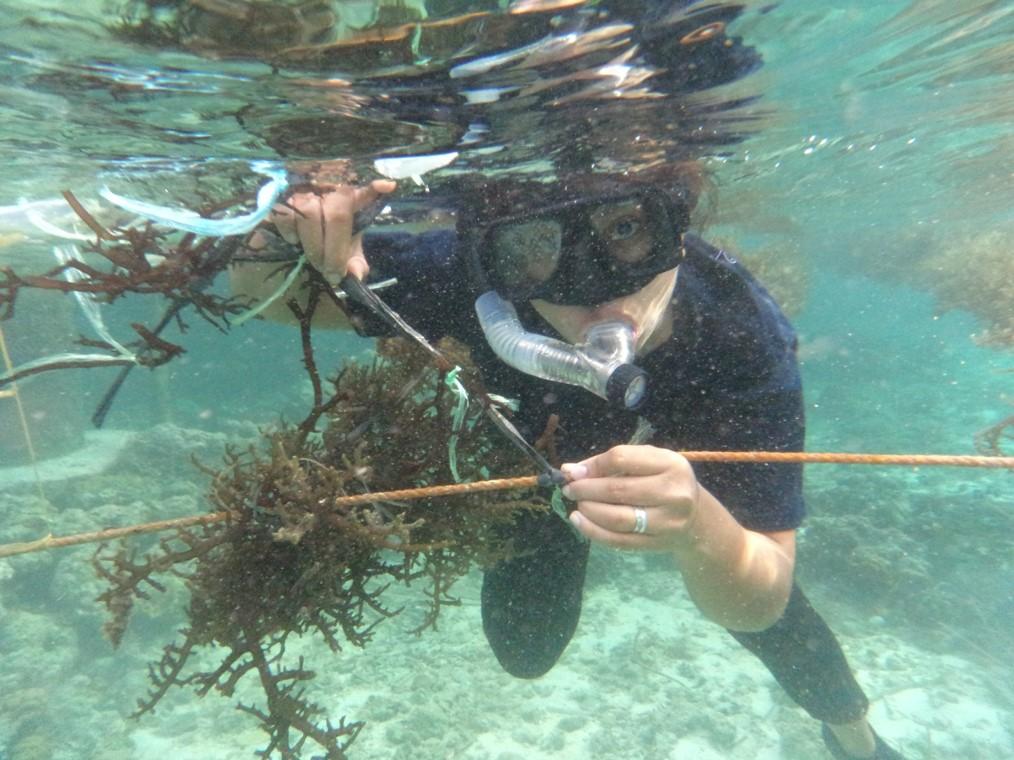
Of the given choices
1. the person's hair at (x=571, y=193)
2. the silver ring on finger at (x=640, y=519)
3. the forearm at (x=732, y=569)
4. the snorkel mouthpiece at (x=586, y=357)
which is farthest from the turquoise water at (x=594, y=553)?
the forearm at (x=732, y=569)

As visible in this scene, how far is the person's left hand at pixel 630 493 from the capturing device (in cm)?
231

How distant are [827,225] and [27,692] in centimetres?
3437

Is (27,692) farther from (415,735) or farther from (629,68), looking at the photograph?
(629,68)

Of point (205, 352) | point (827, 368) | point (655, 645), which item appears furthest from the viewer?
point (827, 368)

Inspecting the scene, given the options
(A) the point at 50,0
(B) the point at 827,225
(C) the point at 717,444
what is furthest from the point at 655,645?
(B) the point at 827,225

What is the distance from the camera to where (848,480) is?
1441 cm

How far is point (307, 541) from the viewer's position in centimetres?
257

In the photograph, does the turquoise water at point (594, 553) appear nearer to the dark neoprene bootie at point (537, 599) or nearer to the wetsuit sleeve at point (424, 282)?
the wetsuit sleeve at point (424, 282)

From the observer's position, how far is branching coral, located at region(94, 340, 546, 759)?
8.26ft

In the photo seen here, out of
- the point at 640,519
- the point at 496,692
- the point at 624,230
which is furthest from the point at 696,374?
the point at 496,692

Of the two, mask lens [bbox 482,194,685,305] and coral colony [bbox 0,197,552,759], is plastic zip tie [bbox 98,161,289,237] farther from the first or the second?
mask lens [bbox 482,194,685,305]

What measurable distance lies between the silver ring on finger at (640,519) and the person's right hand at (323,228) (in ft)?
4.88

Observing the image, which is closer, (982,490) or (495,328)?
(495,328)

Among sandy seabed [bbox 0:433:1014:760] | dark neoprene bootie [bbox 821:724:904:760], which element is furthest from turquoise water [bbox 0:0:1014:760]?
dark neoprene bootie [bbox 821:724:904:760]
